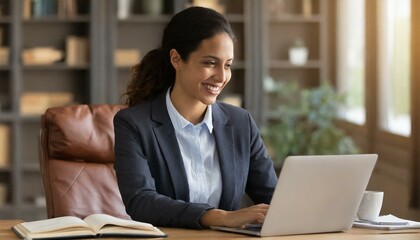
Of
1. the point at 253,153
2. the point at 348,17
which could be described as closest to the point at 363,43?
the point at 348,17

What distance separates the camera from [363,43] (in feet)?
23.0

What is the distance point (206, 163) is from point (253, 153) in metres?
0.18

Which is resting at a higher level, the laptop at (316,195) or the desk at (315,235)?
the laptop at (316,195)

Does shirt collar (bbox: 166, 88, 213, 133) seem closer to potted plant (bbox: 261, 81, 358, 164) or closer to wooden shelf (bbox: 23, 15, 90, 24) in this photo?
potted plant (bbox: 261, 81, 358, 164)

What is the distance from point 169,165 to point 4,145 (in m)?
4.49

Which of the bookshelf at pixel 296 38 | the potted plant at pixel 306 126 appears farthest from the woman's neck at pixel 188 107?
the bookshelf at pixel 296 38

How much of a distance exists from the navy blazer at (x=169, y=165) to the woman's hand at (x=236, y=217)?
3 cm

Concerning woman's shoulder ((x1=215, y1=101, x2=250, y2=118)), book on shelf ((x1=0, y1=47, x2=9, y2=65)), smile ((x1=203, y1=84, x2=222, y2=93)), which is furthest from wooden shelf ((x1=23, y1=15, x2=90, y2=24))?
smile ((x1=203, y1=84, x2=222, y2=93))

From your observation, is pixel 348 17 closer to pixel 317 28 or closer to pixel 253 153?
pixel 317 28

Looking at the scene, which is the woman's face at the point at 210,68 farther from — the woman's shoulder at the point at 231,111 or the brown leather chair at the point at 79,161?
the brown leather chair at the point at 79,161

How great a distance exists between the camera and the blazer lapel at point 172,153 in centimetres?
296

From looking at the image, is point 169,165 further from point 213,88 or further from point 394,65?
point 394,65

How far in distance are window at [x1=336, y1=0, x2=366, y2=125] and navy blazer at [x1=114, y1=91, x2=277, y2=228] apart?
12.7 feet

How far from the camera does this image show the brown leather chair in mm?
3311
